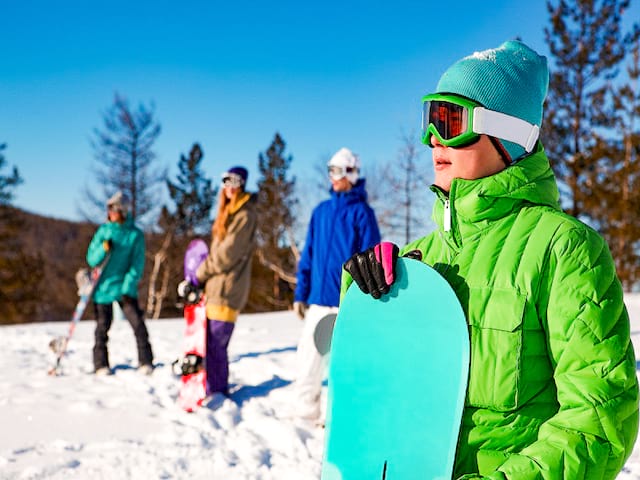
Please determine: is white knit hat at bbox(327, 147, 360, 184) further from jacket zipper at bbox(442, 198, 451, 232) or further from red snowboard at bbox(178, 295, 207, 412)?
jacket zipper at bbox(442, 198, 451, 232)

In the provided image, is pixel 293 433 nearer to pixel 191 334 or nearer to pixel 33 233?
pixel 191 334

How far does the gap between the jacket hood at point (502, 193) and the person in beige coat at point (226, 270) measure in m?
3.62

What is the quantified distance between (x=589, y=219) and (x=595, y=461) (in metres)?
21.2

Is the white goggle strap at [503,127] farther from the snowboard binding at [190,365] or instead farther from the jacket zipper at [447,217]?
the snowboard binding at [190,365]

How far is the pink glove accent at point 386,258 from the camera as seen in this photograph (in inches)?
57.7

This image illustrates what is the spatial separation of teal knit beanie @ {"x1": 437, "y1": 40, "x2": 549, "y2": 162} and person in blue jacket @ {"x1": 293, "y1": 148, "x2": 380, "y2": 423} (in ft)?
9.41

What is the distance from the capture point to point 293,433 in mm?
4051

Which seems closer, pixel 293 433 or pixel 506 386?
pixel 506 386

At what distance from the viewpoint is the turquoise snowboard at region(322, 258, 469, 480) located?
4.36 ft

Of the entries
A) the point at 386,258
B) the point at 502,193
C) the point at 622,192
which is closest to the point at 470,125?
the point at 502,193

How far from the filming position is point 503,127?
1.38m

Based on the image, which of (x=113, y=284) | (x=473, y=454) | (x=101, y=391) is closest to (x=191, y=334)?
(x=101, y=391)

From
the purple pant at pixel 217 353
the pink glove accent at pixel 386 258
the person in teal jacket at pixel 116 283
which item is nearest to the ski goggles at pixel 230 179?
the purple pant at pixel 217 353

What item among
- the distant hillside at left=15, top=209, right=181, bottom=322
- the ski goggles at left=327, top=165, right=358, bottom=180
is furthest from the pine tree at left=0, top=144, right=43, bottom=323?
the ski goggles at left=327, top=165, right=358, bottom=180
